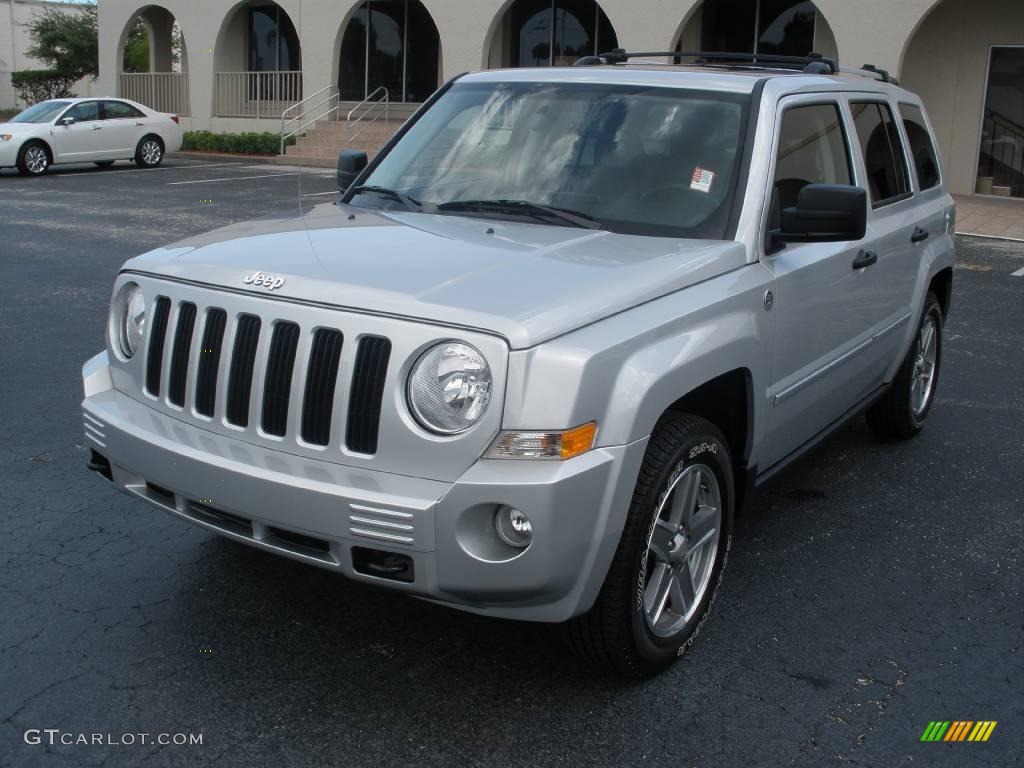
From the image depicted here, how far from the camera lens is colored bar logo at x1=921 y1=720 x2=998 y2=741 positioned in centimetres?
333

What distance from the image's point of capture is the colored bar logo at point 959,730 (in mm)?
3330

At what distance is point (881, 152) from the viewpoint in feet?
17.8

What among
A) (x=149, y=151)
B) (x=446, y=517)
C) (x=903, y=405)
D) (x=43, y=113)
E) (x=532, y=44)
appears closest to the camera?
(x=446, y=517)

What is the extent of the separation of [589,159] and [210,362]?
1745 millimetres

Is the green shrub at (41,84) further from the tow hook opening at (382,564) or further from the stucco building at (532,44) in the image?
the tow hook opening at (382,564)

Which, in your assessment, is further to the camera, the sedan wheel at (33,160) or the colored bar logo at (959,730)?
the sedan wheel at (33,160)

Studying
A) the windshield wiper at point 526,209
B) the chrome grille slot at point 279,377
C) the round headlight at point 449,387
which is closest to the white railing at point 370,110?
the windshield wiper at point 526,209

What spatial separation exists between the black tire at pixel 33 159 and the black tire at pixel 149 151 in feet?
7.33

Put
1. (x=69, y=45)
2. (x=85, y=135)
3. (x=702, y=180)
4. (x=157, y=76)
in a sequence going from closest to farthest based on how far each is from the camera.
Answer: (x=702, y=180)
(x=85, y=135)
(x=157, y=76)
(x=69, y=45)

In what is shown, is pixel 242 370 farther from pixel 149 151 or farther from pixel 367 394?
pixel 149 151

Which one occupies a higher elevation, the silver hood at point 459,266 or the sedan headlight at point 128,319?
the silver hood at point 459,266

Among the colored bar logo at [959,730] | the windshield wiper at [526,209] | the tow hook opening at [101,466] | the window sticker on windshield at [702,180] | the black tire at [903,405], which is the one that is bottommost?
the colored bar logo at [959,730]

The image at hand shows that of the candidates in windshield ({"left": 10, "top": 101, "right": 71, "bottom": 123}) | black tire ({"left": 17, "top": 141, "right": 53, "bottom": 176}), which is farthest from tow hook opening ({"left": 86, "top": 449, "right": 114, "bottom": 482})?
windshield ({"left": 10, "top": 101, "right": 71, "bottom": 123})

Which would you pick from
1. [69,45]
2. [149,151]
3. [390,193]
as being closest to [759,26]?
[149,151]
